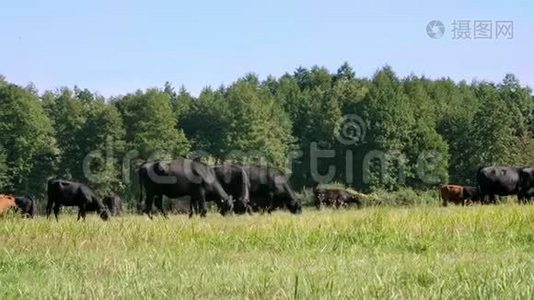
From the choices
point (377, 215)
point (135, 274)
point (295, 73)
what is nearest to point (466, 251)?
point (377, 215)

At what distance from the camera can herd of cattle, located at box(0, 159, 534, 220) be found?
25203 millimetres

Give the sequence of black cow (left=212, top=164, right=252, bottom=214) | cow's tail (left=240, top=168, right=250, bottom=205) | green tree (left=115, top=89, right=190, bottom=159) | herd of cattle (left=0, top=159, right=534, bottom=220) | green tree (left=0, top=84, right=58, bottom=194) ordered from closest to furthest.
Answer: herd of cattle (left=0, top=159, right=534, bottom=220), cow's tail (left=240, top=168, right=250, bottom=205), black cow (left=212, top=164, right=252, bottom=214), green tree (left=0, top=84, right=58, bottom=194), green tree (left=115, top=89, right=190, bottom=159)

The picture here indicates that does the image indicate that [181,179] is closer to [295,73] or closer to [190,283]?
[190,283]

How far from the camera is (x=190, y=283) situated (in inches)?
275

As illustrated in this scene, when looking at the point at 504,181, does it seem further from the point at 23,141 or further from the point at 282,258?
the point at 23,141

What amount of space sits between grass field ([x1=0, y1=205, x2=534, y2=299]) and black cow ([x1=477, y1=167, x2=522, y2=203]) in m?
21.1

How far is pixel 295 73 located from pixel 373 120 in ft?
253

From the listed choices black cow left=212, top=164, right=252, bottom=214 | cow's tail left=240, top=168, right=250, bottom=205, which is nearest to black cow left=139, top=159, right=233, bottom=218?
cow's tail left=240, top=168, right=250, bottom=205

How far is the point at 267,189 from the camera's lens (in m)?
30.1

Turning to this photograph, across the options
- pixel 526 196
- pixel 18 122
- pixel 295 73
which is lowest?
pixel 526 196
